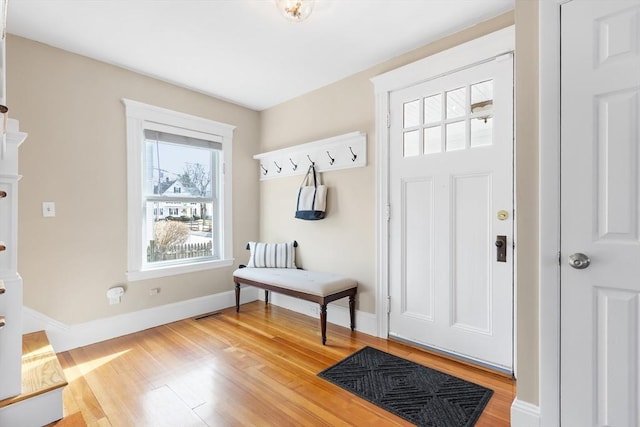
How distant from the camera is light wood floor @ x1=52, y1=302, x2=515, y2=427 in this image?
1.69 metres

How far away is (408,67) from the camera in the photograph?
255 cm

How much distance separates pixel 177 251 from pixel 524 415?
3.17m

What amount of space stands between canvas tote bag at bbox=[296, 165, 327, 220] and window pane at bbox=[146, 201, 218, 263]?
113cm

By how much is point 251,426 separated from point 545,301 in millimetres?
1604

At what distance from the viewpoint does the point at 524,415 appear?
4.97 ft

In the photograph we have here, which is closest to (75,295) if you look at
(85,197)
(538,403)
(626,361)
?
(85,197)

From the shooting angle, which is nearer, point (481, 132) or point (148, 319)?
point (481, 132)

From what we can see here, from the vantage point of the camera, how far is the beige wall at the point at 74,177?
2348mm

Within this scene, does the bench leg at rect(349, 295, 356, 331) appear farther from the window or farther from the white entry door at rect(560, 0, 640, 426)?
the white entry door at rect(560, 0, 640, 426)

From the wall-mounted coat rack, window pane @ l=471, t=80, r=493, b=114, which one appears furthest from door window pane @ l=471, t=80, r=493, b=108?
the wall-mounted coat rack

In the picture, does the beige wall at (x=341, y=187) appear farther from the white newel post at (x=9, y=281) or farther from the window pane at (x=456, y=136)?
the white newel post at (x=9, y=281)

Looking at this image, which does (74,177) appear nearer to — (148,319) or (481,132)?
→ (148,319)

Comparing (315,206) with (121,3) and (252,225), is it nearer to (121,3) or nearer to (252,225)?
(252,225)

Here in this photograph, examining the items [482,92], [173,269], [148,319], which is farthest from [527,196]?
[148,319]
